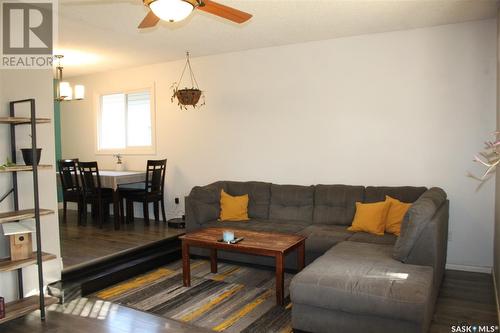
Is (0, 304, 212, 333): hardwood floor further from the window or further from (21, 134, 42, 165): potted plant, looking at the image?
the window

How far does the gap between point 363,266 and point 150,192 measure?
3712 millimetres

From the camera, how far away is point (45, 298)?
3.22 metres

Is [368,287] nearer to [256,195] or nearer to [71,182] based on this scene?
[256,195]

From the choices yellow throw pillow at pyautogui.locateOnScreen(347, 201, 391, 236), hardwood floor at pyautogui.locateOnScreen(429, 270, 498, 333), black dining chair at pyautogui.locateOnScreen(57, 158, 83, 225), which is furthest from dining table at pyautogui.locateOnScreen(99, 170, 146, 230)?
hardwood floor at pyautogui.locateOnScreen(429, 270, 498, 333)

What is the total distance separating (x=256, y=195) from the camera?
4.96 meters

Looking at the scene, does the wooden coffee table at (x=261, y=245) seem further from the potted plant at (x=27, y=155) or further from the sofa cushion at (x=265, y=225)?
the potted plant at (x=27, y=155)

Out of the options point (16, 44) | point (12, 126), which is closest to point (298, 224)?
point (12, 126)

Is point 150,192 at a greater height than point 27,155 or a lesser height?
lesser

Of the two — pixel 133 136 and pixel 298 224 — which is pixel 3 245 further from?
pixel 133 136

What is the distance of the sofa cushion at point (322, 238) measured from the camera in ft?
12.5

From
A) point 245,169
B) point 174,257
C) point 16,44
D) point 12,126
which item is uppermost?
point 16,44

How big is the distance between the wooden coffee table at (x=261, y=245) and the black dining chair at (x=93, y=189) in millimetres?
2239

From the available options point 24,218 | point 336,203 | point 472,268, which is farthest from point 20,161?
point 472,268

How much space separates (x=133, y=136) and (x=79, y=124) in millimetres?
1340
